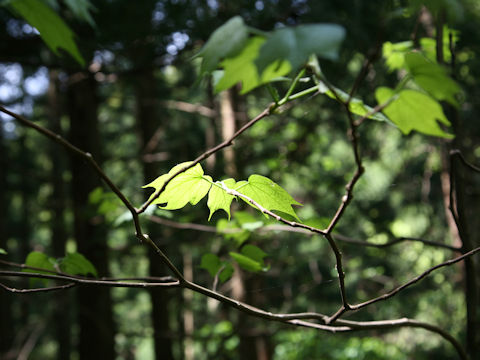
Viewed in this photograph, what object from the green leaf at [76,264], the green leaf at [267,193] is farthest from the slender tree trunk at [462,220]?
the green leaf at [76,264]

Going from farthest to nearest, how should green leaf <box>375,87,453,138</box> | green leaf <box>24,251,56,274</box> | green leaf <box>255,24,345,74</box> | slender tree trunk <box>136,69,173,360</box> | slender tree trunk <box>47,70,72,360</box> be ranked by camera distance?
slender tree trunk <box>136,69,173,360</box>
slender tree trunk <box>47,70,72,360</box>
green leaf <box>24,251,56,274</box>
green leaf <box>375,87,453,138</box>
green leaf <box>255,24,345,74</box>

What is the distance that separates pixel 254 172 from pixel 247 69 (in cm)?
398

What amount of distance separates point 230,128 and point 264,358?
11.4 ft

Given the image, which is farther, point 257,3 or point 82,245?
point 82,245

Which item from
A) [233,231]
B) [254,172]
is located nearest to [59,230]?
[254,172]

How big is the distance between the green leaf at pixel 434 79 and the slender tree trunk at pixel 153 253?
466 cm

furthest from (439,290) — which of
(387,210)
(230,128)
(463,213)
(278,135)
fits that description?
(463,213)

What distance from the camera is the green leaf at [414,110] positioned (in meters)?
0.54

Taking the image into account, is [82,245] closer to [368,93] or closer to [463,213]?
[368,93]

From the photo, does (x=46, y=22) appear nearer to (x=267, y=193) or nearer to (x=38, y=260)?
(x=267, y=193)

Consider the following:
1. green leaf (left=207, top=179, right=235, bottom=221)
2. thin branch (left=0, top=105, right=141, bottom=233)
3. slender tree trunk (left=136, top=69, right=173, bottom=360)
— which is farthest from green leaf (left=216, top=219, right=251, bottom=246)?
slender tree trunk (left=136, top=69, right=173, bottom=360)

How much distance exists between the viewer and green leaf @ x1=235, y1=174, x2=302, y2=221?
855mm

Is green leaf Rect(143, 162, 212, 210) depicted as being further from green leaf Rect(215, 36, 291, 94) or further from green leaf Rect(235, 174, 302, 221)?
green leaf Rect(215, 36, 291, 94)

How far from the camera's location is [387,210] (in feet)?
22.8
